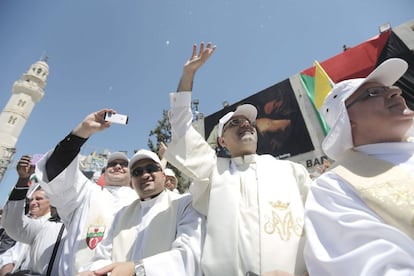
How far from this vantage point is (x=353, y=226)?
3.71 feet

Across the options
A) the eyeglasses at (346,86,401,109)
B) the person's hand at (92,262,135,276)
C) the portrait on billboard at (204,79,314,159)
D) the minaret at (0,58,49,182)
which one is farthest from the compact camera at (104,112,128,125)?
the minaret at (0,58,49,182)

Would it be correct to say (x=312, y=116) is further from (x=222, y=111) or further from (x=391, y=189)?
(x=391, y=189)

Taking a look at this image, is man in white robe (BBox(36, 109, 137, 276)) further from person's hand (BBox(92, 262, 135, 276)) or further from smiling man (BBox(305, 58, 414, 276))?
smiling man (BBox(305, 58, 414, 276))

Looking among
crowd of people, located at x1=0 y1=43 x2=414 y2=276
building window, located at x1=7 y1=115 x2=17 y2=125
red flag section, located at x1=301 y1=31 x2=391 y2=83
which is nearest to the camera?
crowd of people, located at x1=0 y1=43 x2=414 y2=276

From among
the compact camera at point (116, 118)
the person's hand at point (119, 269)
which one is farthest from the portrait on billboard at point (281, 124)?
the person's hand at point (119, 269)

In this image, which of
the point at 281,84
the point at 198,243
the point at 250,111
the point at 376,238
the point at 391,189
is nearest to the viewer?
the point at 376,238

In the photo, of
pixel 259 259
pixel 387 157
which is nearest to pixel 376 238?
pixel 387 157

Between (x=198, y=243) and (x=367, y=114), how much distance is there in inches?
63.3

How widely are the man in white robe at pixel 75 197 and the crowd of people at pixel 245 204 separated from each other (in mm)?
11

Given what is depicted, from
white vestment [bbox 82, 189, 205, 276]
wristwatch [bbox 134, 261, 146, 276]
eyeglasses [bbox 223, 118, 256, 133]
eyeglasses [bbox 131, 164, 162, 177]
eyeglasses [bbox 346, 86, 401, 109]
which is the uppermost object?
eyeglasses [bbox 223, 118, 256, 133]

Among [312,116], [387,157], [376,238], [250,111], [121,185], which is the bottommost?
[376,238]

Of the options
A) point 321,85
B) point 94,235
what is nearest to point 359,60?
point 321,85

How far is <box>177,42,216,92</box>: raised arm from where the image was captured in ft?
6.84

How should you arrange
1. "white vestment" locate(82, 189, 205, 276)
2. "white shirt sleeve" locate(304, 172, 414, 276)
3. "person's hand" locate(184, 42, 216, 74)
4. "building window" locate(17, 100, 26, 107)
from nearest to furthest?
"white shirt sleeve" locate(304, 172, 414, 276) < "white vestment" locate(82, 189, 205, 276) < "person's hand" locate(184, 42, 216, 74) < "building window" locate(17, 100, 26, 107)
